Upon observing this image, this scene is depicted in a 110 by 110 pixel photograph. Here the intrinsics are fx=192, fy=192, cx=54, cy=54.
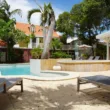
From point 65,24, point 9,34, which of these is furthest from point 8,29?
point 65,24

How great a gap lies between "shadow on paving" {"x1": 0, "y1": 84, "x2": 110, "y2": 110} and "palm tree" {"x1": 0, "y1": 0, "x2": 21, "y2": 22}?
22.0 metres

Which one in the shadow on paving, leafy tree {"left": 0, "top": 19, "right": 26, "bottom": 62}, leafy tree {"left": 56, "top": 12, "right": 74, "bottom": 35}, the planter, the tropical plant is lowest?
the shadow on paving

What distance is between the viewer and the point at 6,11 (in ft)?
92.2

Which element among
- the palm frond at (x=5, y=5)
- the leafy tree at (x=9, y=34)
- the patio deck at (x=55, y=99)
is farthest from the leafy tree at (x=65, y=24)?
the patio deck at (x=55, y=99)

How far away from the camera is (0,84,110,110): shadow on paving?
18.1 feet

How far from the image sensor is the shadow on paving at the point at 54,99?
18.1ft

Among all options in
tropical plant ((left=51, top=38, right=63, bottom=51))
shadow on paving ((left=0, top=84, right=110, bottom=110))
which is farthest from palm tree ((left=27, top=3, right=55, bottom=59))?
tropical plant ((left=51, top=38, right=63, bottom=51))

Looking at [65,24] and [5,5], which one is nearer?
[5,5]

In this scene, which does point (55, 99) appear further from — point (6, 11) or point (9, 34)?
point (6, 11)

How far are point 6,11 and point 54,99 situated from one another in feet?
79.4

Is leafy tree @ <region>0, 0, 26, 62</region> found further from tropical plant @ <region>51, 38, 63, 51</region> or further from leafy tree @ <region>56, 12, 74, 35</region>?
leafy tree @ <region>56, 12, 74, 35</region>

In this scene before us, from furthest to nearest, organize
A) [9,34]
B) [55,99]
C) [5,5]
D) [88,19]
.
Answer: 1. [88,19]
2. [5,5]
3. [9,34]
4. [55,99]

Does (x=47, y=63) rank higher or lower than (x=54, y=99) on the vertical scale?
higher

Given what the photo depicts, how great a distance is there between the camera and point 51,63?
49.9 feet
